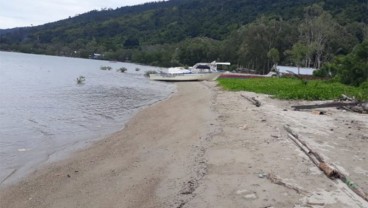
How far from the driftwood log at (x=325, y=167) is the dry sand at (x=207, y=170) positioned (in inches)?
5.0

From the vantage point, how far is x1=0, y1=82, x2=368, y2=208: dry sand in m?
8.02

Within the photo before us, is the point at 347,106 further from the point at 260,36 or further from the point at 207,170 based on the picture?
the point at 260,36

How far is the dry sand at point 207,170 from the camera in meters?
8.02

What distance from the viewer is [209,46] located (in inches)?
4466

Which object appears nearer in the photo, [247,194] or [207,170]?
[247,194]

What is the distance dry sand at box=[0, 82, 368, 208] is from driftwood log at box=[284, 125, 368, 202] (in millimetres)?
127

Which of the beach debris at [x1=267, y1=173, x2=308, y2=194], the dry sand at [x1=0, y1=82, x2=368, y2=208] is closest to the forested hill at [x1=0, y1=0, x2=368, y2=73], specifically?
the dry sand at [x1=0, y1=82, x2=368, y2=208]

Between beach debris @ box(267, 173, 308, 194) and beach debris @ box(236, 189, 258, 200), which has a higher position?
beach debris @ box(267, 173, 308, 194)

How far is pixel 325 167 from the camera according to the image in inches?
363

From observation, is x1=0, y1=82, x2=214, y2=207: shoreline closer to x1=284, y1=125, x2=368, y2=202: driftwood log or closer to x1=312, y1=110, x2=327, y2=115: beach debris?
x1=284, y1=125, x2=368, y2=202: driftwood log

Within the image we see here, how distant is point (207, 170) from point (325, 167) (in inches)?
104

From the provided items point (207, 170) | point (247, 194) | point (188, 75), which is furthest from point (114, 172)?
point (188, 75)

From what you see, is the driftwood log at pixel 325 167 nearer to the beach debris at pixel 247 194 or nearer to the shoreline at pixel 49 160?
the beach debris at pixel 247 194

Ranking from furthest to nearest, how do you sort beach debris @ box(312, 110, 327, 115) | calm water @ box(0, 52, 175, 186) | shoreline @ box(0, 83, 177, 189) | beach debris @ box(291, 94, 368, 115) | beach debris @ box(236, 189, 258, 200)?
beach debris @ box(291, 94, 368, 115)
beach debris @ box(312, 110, 327, 115)
calm water @ box(0, 52, 175, 186)
shoreline @ box(0, 83, 177, 189)
beach debris @ box(236, 189, 258, 200)
